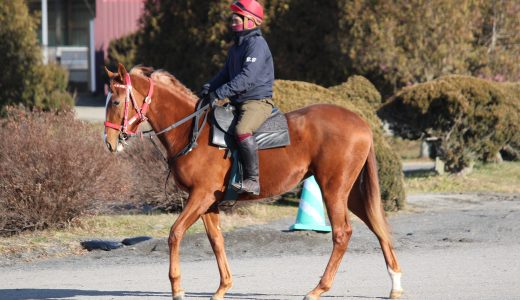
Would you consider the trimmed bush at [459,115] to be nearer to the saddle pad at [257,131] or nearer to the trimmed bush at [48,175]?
the trimmed bush at [48,175]

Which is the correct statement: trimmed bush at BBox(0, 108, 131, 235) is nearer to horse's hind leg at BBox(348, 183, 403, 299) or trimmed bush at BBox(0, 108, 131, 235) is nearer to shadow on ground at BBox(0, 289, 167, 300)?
shadow on ground at BBox(0, 289, 167, 300)

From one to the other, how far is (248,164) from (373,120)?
782cm

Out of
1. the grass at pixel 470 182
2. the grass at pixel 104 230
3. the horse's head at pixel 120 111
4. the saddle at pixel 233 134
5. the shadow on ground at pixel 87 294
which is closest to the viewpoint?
the horse's head at pixel 120 111

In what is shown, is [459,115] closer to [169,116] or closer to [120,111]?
[169,116]

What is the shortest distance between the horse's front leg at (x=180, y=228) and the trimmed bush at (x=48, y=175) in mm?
4100

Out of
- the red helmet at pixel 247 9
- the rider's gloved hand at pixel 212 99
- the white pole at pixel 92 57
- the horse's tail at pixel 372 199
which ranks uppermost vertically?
the red helmet at pixel 247 9

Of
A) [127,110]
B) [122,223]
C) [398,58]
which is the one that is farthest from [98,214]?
[398,58]

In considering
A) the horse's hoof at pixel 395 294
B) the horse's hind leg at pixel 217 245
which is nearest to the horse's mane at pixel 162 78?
the horse's hind leg at pixel 217 245

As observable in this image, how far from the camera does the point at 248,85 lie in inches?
332

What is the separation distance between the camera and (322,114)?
28.9 feet

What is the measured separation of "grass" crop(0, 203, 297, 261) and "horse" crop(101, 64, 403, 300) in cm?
327

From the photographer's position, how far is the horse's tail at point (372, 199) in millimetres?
8844

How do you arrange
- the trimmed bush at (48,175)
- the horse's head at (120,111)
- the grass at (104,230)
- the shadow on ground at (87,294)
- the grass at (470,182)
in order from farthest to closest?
the grass at (470,182), the trimmed bush at (48,175), the grass at (104,230), the shadow on ground at (87,294), the horse's head at (120,111)

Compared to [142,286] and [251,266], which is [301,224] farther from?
[142,286]
